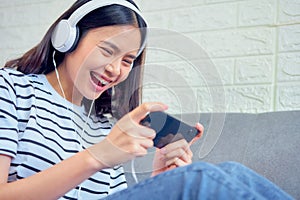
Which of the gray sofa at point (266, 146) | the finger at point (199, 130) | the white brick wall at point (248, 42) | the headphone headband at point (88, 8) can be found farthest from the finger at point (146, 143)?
the white brick wall at point (248, 42)

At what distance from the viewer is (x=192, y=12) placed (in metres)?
1.46

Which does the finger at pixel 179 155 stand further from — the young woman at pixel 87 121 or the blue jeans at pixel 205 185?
the blue jeans at pixel 205 185

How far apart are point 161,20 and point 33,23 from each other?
0.50m

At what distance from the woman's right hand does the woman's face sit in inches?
4.7

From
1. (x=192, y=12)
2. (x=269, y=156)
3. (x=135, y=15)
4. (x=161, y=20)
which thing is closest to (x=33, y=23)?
(x=161, y=20)

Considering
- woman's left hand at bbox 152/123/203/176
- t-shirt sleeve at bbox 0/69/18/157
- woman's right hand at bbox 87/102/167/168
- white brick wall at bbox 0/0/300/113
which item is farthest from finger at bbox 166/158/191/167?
white brick wall at bbox 0/0/300/113

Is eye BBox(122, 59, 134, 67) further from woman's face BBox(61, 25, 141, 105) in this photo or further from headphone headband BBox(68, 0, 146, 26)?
headphone headband BBox(68, 0, 146, 26)

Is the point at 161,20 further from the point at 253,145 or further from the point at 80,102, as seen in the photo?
the point at 80,102

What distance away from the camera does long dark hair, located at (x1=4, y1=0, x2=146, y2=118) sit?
0.77 meters

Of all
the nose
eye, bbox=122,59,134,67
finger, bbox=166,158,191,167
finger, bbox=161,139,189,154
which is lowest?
finger, bbox=166,158,191,167

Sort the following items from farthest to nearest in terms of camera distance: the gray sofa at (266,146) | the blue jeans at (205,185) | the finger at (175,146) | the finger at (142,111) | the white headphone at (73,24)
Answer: the gray sofa at (266,146), the white headphone at (73,24), the finger at (175,146), the finger at (142,111), the blue jeans at (205,185)

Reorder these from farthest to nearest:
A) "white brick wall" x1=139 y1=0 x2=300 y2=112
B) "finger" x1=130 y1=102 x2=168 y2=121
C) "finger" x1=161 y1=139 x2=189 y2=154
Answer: "white brick wall" x1=139 y1=0 x2=300 y2=112 < "finger" x1=161 y1=139 x2=189 y2=154 < "finger" x1=130 y1=102 x2=168 y2=121

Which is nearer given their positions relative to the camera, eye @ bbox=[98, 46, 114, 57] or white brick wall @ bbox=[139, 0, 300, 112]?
eye @ bbox=[98, 46, 114, 57]

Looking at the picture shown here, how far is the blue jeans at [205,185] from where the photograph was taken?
0.56m
